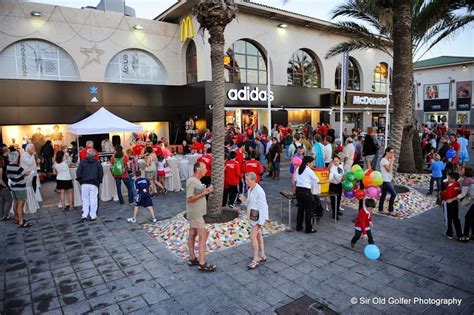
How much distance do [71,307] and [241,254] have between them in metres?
2.85

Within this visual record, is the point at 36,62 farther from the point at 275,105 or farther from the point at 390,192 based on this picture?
the point at 390,192

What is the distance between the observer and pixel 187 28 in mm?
A: 19609

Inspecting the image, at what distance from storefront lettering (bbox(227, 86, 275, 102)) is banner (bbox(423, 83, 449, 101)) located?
33516 millimetres

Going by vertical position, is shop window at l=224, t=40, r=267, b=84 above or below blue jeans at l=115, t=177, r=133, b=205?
above

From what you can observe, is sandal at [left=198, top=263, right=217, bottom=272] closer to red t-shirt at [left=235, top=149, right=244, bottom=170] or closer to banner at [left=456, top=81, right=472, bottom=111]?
red t-shirt at [left=235, top=149, right=244, bottom=170]

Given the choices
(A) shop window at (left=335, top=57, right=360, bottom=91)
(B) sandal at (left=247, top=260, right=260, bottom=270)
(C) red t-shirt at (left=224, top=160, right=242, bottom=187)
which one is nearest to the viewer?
(B) sandal at (left=247, top=260, right=260, bottom=270)

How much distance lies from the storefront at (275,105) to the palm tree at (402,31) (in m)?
5.92

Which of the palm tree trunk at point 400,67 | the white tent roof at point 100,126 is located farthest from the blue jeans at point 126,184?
the palm tree trunk at point 400,67

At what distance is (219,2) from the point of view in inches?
276

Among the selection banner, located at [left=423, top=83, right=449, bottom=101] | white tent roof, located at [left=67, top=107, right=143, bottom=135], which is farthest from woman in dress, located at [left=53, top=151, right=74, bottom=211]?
banner, located at [left=423, top=83, right=449, bottom=101]

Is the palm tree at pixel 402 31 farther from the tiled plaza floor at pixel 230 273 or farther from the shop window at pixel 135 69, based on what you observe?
the shop window at pixel 135 69

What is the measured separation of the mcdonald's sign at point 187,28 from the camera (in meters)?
19.4

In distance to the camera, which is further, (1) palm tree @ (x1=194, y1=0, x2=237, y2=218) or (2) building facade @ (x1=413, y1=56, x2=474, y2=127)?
(2) building facade @ (x1=413, y1=56, x2=474, y2=127)

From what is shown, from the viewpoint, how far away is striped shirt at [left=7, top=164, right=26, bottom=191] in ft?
25.2
